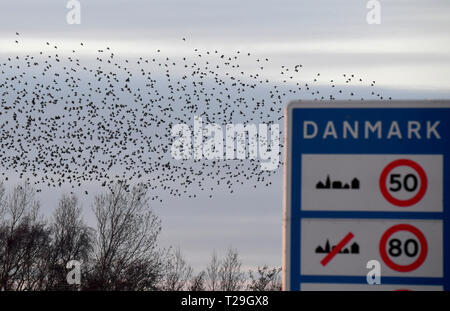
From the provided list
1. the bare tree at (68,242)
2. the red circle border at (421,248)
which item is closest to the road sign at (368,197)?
the red circle border at (421,248)

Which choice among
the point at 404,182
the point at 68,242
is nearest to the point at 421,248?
the point at 404,182

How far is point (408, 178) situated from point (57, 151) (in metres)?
47.9

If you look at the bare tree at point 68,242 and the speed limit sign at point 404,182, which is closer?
the speed limit sign at point 404,182

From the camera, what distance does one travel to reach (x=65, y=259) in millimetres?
96938

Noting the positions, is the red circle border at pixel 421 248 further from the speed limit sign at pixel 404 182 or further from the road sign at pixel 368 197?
the speed limit sign at pixel 404 182

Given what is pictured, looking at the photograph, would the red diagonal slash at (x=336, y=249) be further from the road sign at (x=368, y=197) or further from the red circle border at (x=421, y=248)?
the red circle border at (x=421, y=248)

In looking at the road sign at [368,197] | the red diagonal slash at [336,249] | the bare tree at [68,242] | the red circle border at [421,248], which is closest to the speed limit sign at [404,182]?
the road sign at [368,197]

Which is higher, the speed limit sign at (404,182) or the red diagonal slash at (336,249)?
the speed limit sign at (404,182)

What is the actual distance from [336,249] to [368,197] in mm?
374

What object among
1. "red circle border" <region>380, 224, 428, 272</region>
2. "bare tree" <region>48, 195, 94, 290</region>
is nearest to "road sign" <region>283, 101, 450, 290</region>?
"red circle border" <region>380, 224, 428, 272</region>

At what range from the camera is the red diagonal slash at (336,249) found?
6559 millimetres
